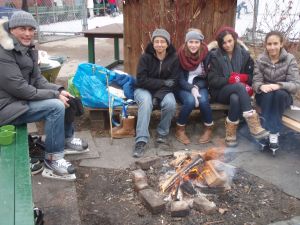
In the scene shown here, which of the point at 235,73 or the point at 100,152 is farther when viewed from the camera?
the point at 235,73

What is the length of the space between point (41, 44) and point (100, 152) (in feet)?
25.9

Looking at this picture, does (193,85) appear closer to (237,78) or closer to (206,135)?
(237,78)

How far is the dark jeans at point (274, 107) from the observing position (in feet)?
15.6

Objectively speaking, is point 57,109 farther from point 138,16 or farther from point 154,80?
point 138,16

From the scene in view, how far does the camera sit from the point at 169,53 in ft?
16.6

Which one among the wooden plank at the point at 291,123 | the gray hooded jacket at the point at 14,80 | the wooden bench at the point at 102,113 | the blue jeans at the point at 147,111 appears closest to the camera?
the gray hooded jacket at the point at 14,80

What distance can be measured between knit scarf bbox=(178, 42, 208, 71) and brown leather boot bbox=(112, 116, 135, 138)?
997mm

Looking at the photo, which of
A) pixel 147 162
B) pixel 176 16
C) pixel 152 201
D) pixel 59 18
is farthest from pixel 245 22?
pixel 152 201

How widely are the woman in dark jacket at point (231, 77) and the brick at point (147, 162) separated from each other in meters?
1.15

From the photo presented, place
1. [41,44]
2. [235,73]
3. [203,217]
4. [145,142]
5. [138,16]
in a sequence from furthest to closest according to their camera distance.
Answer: [41,44]
[138,16]
[235,73]
[145,142]
[203,217]

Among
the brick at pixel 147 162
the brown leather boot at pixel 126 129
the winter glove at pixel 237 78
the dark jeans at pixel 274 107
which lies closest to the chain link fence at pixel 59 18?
the brown leather boot at pixel 126 129

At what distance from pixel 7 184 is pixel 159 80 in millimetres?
2705

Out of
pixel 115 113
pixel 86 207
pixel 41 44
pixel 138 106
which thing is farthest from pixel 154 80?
pixel 41 44

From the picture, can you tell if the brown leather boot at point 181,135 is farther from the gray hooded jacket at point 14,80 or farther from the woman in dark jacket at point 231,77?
the gray hooded jacket at point 14,80
